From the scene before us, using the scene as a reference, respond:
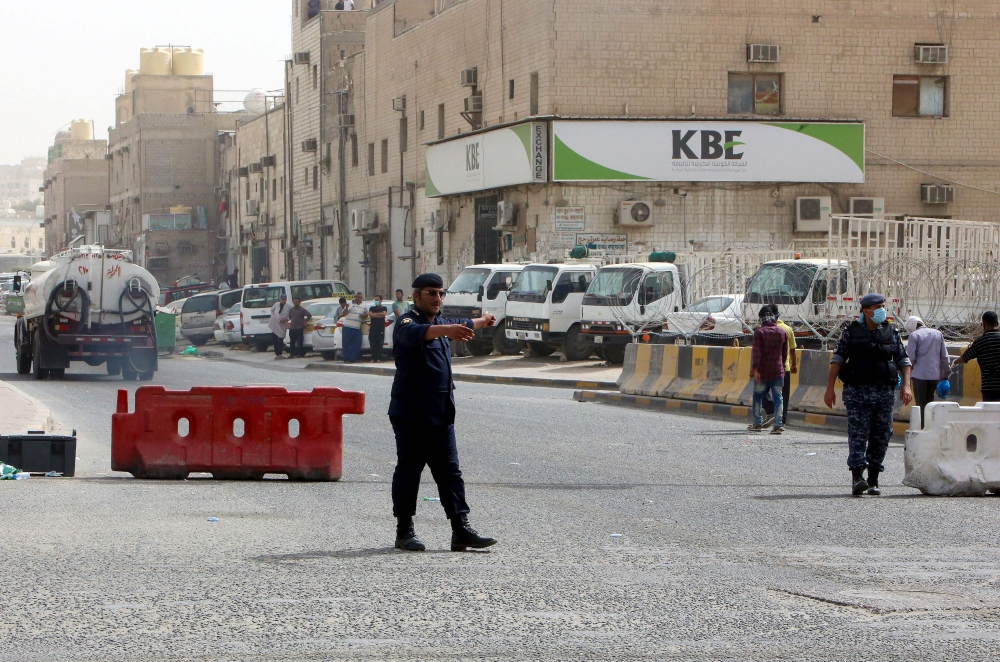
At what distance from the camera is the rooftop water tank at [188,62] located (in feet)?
343

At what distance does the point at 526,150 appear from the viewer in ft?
128

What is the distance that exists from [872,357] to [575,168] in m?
26.8

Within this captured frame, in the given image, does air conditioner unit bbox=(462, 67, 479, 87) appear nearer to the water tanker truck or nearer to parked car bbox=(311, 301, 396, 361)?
parked car bbox=(311, 301, 396, 361)

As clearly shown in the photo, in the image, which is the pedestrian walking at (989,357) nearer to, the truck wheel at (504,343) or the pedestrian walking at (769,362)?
the pedestrian walking at (769,362)

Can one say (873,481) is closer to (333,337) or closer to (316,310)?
(333,337)

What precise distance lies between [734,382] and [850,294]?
A: 14.6 feet

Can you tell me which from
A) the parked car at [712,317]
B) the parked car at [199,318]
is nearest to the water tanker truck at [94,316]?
the parked car at [712,317]

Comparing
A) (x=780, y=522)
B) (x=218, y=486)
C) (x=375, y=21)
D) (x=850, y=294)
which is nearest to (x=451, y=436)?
(x=780, y=522)

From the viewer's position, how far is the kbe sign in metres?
38.4

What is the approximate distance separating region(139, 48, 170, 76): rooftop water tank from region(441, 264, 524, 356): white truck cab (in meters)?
75.8

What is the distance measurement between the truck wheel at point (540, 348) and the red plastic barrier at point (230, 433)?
20202 mm

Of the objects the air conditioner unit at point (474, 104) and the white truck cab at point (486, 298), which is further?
the air conditioner unit at point (474, 104)

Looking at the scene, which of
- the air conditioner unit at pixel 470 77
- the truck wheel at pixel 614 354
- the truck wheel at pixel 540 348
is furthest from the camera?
the air conditioner unit at pixel 470 77

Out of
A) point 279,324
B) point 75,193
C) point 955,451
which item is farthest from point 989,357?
point 75,193
